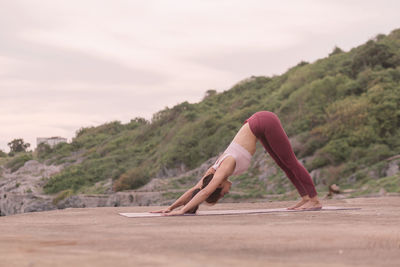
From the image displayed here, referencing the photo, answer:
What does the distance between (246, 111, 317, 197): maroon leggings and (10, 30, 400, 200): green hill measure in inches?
500

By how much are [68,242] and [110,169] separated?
3810 cm

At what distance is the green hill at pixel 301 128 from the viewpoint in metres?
23.6

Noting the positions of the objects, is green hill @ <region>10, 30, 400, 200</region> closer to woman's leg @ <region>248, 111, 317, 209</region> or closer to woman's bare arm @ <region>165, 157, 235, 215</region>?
woman's leg @ <region>248, 111, 317, 209</region>

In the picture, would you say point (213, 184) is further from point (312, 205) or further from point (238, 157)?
point (312, 205)

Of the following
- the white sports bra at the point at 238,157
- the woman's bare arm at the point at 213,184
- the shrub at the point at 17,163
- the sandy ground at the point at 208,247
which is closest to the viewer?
the sandy ground at the point at 208,247

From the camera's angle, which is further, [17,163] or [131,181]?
[17,163]

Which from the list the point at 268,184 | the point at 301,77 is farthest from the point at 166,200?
the point at 301,77

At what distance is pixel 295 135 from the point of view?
2720 centimetres

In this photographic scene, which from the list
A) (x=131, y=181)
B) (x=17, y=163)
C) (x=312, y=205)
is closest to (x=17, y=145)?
(x=17, y=163)

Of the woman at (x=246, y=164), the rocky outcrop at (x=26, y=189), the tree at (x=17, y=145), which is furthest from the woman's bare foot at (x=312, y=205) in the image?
the tree at (x=17, y=145)

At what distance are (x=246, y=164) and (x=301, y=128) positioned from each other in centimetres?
Answer: 2269

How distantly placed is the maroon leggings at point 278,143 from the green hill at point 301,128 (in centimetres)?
1269

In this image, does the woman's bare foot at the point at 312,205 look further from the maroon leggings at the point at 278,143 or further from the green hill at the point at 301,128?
the green hill at the point at 301,128

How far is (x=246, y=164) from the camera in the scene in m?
5.49
